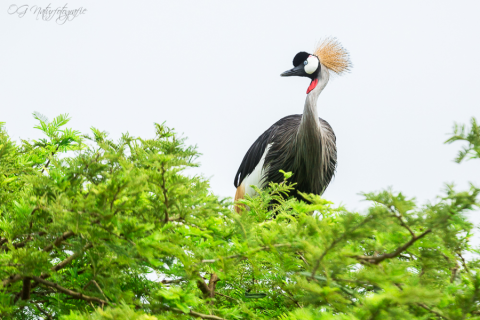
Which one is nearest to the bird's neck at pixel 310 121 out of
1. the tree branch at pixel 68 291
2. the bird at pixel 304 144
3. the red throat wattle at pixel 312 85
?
the bird at pixel 304 144

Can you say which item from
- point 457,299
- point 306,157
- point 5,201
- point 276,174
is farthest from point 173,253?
point 276,174

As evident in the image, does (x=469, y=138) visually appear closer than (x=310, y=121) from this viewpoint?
Yes

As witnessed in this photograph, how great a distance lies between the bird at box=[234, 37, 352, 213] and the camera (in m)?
3.08

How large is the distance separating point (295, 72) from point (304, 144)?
81 cm

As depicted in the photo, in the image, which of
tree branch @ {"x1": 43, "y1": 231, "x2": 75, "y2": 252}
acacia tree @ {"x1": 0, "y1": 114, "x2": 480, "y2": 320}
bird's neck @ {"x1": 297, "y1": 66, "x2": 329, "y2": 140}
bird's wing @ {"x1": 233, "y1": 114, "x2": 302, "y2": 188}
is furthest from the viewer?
bird's wing @ {"x1": 233, "y1": 114, "x2": 302, "y2": 188}

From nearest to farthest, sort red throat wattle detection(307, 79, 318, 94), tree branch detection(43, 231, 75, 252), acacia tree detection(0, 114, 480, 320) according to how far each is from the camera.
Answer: acacia tree detection(0, 114, 480, 320), tree branch detection(43, 231, 75, 252), red throat wattle detection(307, 79, 318, 94)

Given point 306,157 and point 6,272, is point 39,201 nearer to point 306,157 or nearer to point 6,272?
point 6,272

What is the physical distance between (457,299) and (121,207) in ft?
2.01

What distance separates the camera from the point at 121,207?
694 millimetres

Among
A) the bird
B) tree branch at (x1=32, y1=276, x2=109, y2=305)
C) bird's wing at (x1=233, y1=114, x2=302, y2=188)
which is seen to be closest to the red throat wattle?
the bird

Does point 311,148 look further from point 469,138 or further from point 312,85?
point 469,138

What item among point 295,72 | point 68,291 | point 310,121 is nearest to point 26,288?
point 68,291

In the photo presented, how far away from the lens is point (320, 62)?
11.8 ft

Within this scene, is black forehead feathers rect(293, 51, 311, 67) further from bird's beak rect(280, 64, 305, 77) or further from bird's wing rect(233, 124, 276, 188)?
bird's wing rect(233, 124, 276, 188)
